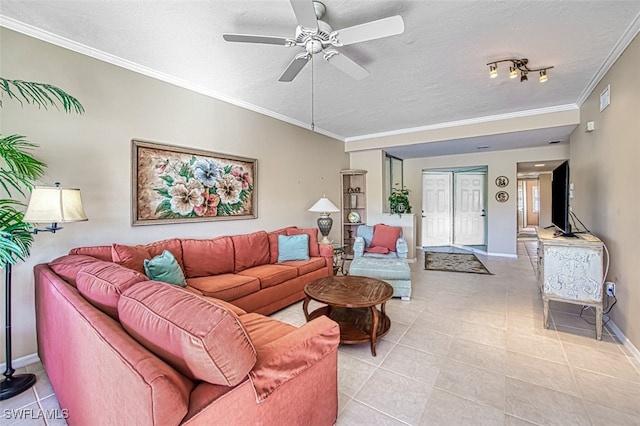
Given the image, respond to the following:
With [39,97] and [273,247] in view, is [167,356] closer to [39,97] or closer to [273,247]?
[39,97]

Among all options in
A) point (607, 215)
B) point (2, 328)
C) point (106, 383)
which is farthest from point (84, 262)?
point (607, 215)

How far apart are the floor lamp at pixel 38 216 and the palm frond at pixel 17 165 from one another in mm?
104

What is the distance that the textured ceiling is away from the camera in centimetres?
193

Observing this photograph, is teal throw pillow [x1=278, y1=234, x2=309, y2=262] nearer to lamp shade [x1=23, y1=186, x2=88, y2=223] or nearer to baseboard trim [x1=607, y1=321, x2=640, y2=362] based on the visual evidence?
lamp shade [x1=23, y1=186, x2=88, y2=223]

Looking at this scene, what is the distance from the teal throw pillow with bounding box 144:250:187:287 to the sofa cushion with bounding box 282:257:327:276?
1.31m

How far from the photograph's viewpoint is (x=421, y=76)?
9.67 ft

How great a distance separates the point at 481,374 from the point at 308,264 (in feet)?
6.86

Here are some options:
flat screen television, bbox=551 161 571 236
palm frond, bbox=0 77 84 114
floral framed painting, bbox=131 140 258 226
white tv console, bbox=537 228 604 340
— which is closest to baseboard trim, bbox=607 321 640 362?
white tv console, bbox=537 228 604 340

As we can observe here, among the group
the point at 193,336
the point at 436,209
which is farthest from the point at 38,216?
the point at 436,209

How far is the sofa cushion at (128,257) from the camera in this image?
2264 mm

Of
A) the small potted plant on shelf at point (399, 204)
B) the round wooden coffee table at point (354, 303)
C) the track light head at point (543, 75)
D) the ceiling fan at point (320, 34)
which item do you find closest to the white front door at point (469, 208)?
the small potted plant on shelf at point (399, 204)

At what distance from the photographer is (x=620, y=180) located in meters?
2.48

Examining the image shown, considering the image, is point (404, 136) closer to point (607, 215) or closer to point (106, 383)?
point (607, 215)

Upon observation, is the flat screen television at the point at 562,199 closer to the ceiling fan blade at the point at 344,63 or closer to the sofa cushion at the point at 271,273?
the ceiling fan blade at the point at 344,63
